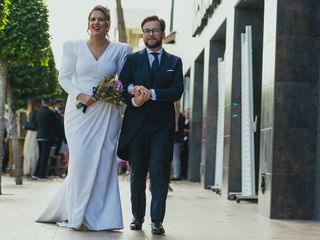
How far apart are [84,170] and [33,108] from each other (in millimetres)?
14840

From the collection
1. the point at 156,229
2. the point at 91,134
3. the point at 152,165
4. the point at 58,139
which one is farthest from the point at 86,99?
the point at 58,139

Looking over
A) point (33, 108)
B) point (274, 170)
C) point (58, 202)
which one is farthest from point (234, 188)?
point (33, 108)

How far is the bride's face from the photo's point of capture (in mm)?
8281

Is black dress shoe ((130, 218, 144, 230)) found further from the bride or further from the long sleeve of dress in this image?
the long sleeve of dress

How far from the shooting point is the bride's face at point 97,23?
8.28 metres

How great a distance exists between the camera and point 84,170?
8.29 meters

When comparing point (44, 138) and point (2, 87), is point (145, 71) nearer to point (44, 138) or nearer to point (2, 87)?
point (2, 87)

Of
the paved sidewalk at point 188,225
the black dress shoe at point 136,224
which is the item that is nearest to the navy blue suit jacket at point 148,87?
the black dress shoe at point 136,224

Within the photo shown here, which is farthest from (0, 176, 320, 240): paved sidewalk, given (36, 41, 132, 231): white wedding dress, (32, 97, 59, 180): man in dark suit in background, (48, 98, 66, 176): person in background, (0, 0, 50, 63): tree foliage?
(48, 98, 66, 176): person in background

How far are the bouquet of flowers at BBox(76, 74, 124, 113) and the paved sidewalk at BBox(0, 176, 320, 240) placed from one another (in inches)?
50.7

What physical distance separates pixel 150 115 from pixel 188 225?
5.18 feet

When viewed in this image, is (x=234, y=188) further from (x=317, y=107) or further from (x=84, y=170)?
(x=84, y=170)

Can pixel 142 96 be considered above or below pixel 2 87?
below

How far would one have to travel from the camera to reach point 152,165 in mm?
8031
